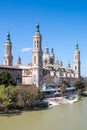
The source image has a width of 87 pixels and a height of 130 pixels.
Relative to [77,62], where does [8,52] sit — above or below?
above

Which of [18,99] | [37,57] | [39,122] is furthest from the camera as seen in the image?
[37,57]

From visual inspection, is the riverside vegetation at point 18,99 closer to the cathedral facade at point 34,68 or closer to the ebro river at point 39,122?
the ebro river at point 39,122

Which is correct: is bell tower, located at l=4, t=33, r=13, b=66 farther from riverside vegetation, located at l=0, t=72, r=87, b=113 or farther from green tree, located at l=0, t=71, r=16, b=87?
riverside vegetation, located at l=0, t=72, r=87, b=113

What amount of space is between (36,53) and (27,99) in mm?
28936

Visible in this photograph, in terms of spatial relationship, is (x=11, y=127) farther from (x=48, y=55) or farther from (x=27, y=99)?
(x=48, y=55)

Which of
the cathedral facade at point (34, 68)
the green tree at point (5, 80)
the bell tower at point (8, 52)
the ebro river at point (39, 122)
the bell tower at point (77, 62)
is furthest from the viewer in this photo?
the bell tower at point (77, 62)

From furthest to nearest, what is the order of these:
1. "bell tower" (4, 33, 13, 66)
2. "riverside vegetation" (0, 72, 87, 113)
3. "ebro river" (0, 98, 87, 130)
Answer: "bell tower" (4, 33, 13, 66)
"riverside vegetation" (0, 72, 87, 113)
"ebro river" (0, 98, 87, 130)

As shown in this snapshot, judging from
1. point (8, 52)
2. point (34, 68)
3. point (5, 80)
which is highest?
point (8, 52)

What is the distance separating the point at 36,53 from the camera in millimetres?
64625

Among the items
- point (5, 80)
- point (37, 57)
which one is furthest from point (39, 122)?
point (37, 57)

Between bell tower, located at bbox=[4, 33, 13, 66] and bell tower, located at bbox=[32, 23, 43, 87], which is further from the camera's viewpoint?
bell tower, located at bbox=[4, 33, 13, 66]

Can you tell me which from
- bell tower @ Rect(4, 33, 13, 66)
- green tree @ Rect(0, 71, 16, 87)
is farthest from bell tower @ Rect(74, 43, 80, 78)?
green tree @ Rect(0, 71, 16, 87)

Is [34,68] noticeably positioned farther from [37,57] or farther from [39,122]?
[39,122]

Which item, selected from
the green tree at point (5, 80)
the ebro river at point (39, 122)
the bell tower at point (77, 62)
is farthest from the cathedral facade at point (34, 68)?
the ebro river at point (39, 122)
